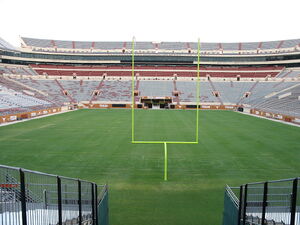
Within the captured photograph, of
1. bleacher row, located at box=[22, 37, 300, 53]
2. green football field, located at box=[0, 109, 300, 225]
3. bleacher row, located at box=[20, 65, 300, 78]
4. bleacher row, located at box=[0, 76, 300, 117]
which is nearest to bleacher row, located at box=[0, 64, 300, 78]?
bleacher row, located at box=[20, 65, 300, 78]

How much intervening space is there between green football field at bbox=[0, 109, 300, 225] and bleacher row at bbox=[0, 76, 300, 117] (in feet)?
86.2

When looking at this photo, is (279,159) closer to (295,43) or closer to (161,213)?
(161,213)

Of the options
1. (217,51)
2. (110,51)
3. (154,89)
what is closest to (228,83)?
(217,51)

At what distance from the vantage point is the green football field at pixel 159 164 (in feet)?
21.4

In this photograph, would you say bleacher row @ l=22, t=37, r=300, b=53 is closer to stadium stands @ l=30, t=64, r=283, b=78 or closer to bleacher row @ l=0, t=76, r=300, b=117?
stadium stands @ l=30, t=64, r=283, b=78

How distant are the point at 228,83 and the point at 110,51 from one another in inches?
1272

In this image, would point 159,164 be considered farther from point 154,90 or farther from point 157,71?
point 157,71

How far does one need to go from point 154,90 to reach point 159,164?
128 feet

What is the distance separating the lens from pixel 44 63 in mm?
55688

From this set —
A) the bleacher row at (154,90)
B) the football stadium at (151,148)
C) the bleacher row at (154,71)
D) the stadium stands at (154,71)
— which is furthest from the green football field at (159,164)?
the stadium stands at (154,71)

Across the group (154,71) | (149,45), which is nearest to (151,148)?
(154,71)

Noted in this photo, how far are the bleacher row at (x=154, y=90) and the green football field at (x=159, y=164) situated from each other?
2629 centimetres

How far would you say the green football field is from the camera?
651 centimetres

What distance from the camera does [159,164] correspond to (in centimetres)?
1027
